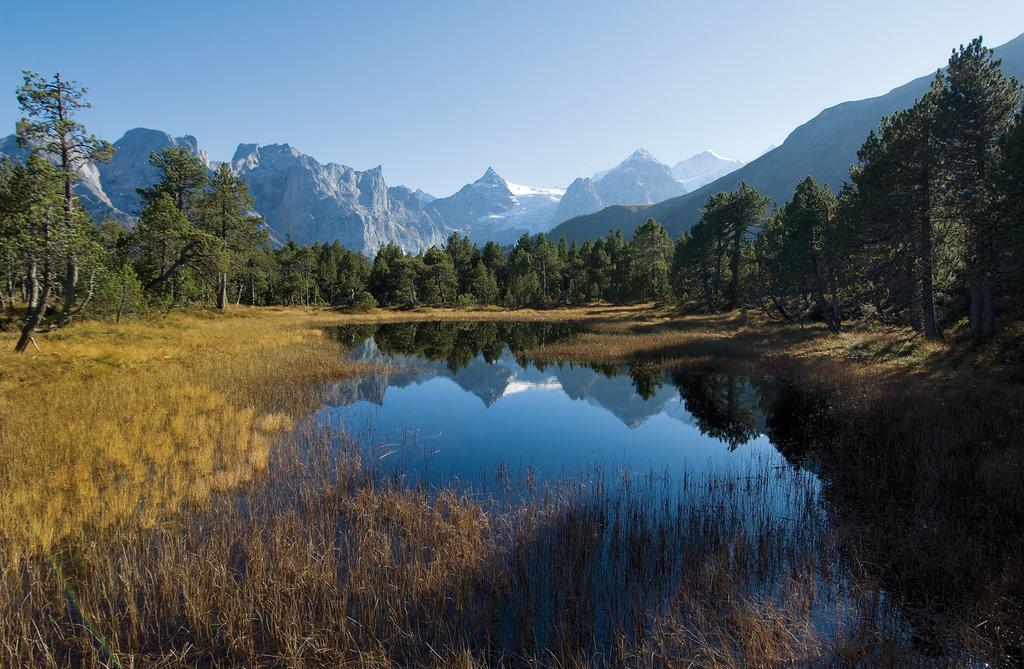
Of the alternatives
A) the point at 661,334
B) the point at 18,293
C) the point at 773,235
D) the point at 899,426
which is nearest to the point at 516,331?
the point at 661,334

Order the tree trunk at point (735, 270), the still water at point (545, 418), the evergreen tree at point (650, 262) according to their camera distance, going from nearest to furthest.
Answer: the still water at point (545, 418) → the tree trunk at point (735, 270) → the evergreen tree at point (650, 262)

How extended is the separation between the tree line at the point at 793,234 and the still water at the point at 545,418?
12.7 meters

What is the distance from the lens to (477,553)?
23.4 ft

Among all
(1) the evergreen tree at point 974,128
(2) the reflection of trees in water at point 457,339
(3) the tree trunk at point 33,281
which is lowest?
(2) the reflection of trees in water at point 457,339

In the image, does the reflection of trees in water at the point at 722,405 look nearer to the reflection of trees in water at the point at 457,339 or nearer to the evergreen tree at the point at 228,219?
the reflection of trees in water at the point at 457,339

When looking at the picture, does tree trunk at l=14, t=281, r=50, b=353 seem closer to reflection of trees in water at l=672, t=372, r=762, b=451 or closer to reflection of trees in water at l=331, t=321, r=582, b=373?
reflection of trees in water at l=331, t=321, r=582, b=373

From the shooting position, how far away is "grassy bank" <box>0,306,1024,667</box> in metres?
5.34

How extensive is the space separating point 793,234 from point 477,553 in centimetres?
4371

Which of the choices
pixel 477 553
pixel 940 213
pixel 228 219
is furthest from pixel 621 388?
pixel 228 219

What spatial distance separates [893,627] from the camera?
5.66 m

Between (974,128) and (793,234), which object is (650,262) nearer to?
(793,234)

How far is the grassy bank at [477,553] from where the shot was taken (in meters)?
5.34

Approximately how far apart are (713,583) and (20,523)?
445 inches

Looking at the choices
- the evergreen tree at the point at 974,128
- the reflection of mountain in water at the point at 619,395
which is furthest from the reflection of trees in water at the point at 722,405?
the evergreen tree at the point at 974,128
